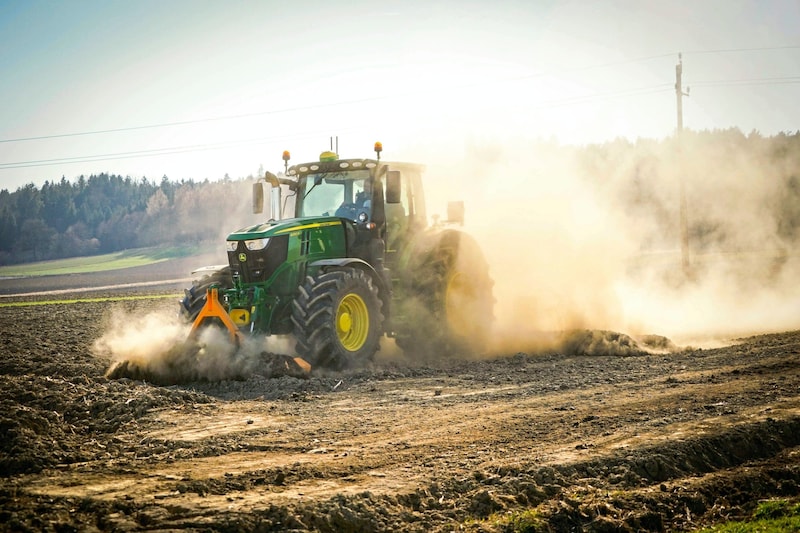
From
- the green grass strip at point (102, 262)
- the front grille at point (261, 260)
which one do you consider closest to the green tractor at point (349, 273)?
the front grille at point (261, 260)

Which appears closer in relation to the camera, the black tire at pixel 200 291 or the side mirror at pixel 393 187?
the black tire at pixel 200 291

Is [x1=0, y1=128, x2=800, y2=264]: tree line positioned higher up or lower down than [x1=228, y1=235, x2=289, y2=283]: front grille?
higher up

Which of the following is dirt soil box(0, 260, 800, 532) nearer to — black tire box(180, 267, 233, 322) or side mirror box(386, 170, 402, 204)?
black tire box(180, 267, 233, 322)

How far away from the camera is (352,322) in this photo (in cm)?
1260

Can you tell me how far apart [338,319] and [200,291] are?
247 cm

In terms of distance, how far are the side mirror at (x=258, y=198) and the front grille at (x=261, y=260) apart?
142cm

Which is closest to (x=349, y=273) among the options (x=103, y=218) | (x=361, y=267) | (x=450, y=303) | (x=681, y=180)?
(x=361, y=267)

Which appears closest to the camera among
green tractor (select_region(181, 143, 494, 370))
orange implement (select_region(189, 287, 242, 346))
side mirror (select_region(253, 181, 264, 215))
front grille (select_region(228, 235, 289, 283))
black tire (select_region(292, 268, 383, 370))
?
orange implement (select_region(189, 287, 242, 346))

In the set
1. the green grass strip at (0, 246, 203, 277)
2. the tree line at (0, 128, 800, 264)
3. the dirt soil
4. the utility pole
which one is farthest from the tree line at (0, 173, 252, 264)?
the dirt soil

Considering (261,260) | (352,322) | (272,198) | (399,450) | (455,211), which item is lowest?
(399,450)

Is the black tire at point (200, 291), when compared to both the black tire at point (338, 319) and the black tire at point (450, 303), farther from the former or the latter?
the black tire at point (450, 303)

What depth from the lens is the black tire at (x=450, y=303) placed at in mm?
13938

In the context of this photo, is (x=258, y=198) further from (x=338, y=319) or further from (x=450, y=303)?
(x=450, y=303)

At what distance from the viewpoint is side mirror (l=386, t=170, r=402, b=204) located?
1276cm
